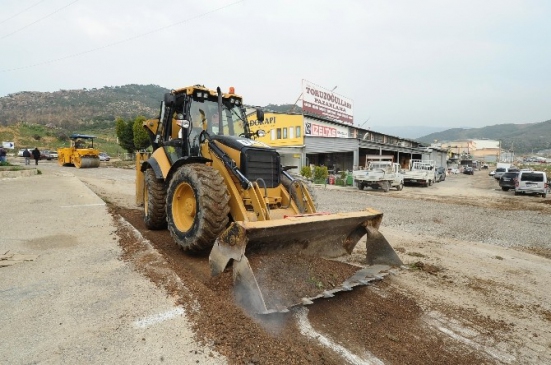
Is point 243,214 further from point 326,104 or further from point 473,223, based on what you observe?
point 326,104

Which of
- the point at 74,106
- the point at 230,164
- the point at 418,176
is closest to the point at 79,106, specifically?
the point at 74,106

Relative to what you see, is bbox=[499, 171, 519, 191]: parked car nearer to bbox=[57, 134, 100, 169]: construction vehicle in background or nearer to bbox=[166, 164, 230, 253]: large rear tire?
bbox=[166, 164, 230, 253]: large rear tire

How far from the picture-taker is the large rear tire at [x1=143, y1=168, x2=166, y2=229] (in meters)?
6.23

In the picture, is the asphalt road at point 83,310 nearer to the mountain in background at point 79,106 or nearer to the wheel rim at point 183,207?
the wheel rim at point 183,207

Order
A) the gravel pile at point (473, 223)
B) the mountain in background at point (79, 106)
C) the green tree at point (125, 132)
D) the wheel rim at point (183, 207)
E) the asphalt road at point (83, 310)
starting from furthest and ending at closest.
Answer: the mountain in background at point (79, 106) → the green tree at point (125, 132) → the gravel pile at point (473, 223) → the wheel rim at point (183, 207) → the asphalt road at point (83, 310)

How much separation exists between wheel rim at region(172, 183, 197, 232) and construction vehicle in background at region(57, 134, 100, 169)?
25.5m

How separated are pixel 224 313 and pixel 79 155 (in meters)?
28.1

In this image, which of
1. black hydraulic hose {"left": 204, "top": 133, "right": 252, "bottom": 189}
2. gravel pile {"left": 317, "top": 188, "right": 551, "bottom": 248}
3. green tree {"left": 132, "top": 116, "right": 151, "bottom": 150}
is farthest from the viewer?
green tree {"left": 132, "top": 116, "right": 151, "bottom": 150}

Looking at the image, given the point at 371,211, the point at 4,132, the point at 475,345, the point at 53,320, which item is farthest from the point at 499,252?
the point at 4,132

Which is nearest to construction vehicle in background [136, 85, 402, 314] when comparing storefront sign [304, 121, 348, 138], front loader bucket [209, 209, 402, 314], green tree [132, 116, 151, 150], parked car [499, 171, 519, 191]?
front loader bucket [209, 209, 402, 314]

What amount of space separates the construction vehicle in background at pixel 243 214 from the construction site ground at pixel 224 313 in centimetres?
21

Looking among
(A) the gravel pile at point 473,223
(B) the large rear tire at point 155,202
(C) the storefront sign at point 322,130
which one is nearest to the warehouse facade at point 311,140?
(C) the storefront sign at point 322,130

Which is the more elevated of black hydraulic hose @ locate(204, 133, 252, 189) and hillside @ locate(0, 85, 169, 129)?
hillside @ locate(0, 85, 169, 129)

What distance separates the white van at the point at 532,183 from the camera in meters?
21.2
